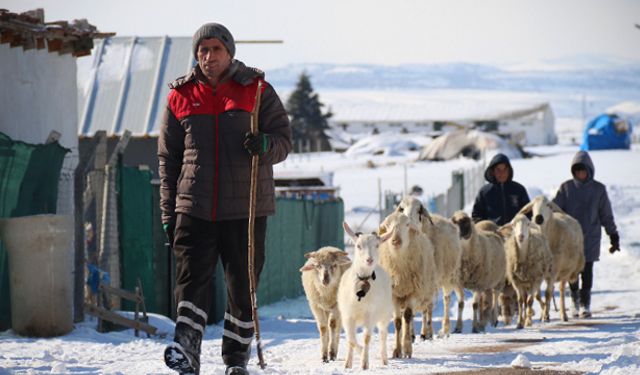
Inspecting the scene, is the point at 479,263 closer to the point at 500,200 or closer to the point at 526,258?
the point at 526,258

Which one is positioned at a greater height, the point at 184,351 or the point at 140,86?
the point at 140,86

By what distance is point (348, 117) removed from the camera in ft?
498

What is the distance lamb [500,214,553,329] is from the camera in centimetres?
1545

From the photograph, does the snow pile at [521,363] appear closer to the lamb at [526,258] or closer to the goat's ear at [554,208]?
the lamb at [526,258]

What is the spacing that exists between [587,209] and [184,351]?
1059 cm

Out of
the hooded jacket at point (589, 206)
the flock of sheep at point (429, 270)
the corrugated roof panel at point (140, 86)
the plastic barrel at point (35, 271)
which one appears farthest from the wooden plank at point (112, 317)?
the corrugated roof panel at point (140, 86)

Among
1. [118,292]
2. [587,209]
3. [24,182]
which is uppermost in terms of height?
[24,182]

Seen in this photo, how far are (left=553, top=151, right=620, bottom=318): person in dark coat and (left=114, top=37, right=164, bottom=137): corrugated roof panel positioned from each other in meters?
11.5

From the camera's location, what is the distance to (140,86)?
28500 mm

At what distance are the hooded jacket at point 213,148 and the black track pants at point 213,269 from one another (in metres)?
0.11

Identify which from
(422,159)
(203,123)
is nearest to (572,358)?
(203,123)

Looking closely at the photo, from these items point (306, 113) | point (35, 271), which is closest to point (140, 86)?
point (35, 271)

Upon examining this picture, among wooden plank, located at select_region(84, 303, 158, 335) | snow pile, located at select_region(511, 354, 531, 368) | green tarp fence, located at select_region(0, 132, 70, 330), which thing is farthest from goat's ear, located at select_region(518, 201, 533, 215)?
snow pile, located at select_region(511, 354, 531, 368)

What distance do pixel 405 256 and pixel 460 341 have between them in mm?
999
